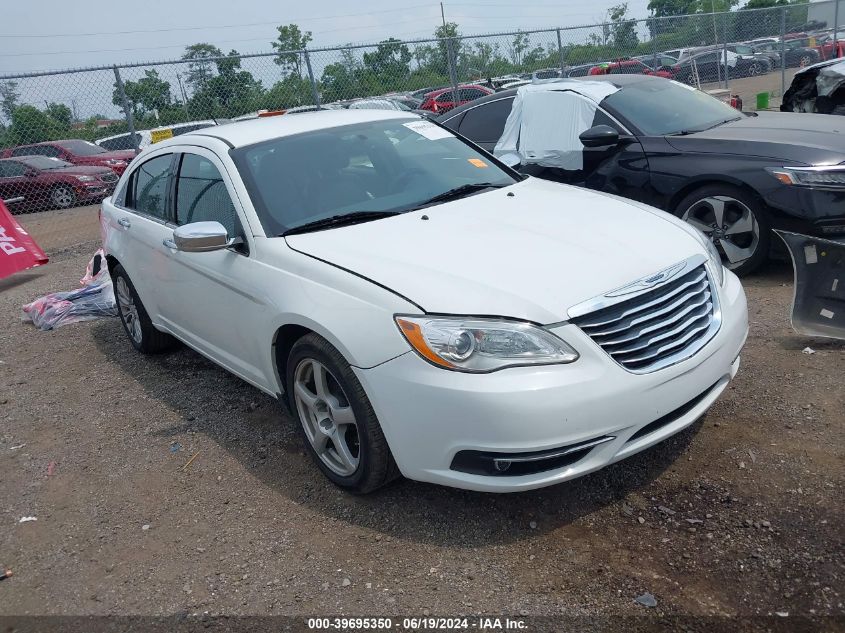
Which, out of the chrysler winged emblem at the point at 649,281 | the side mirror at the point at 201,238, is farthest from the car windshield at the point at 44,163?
the chrysler winged emblem at the point at 649,281

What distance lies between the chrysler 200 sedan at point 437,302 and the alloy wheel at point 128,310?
1.15m

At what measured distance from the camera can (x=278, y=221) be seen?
3.71m

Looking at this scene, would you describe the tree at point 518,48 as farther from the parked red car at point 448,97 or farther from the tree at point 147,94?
the tree at point 147,94

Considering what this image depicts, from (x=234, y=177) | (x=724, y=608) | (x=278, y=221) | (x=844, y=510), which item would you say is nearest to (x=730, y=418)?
(x=844, y=510)

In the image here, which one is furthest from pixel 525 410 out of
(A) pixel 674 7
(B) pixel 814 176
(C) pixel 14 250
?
(A) pixel 674 7

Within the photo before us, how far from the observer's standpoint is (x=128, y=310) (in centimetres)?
578

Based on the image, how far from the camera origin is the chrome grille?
113 inches

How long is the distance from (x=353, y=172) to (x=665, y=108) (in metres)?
3.55

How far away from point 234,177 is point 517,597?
2.50m

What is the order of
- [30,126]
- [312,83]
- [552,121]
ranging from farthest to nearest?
[312,83], [30,126], [552,121]

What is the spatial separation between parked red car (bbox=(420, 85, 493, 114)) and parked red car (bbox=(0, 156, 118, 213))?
719cm

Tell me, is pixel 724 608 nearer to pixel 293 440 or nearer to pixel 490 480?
pixel 490 480

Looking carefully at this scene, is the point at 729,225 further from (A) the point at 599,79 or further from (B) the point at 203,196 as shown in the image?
(B) the point at 203,196

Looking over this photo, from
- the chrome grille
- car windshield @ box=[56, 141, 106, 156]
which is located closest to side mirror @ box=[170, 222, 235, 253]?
the chrome grille
